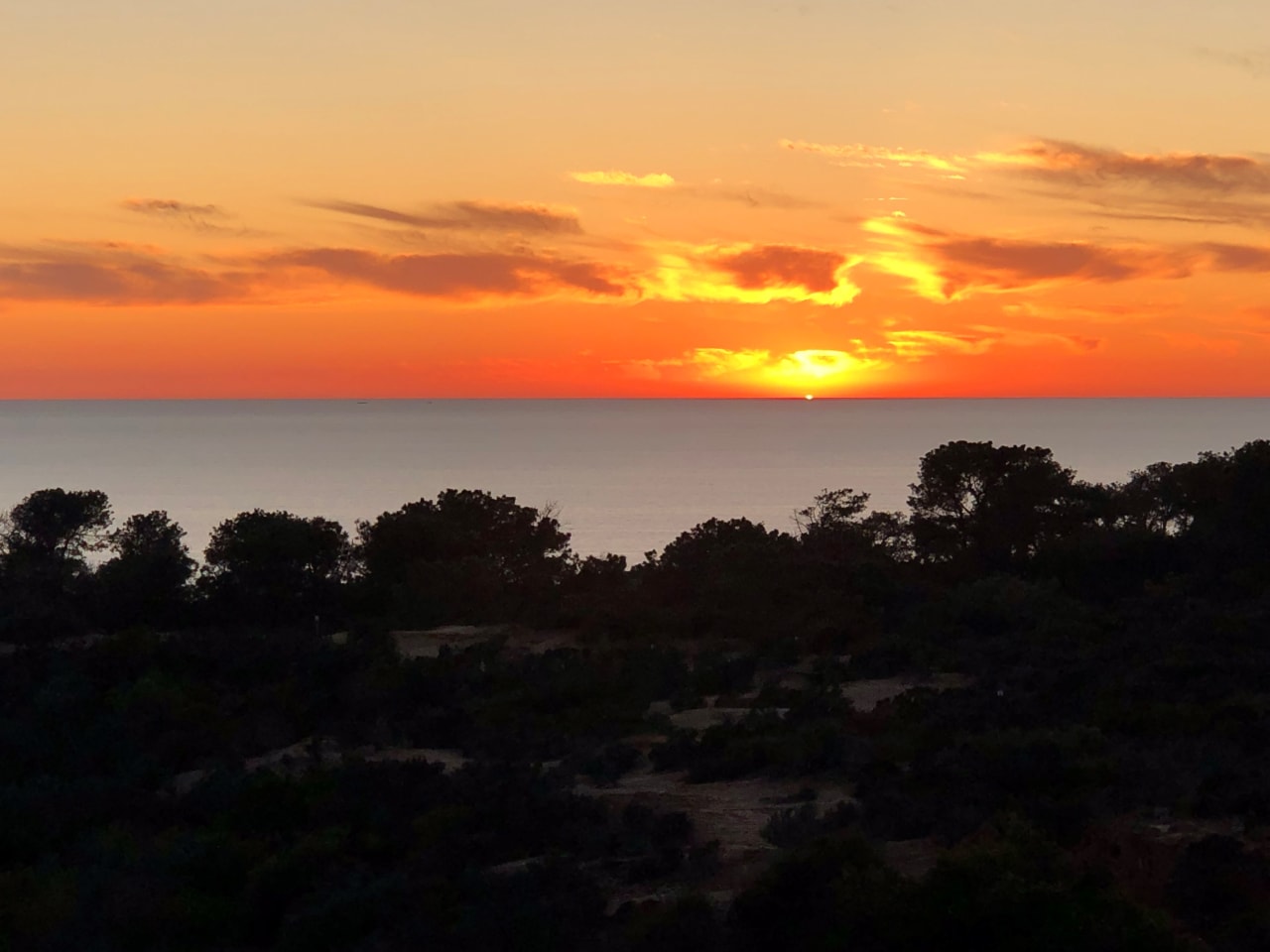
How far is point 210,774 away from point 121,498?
12595 centimetres

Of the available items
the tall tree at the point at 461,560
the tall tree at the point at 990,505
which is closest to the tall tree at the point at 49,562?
the tall tree at the point at 461,560

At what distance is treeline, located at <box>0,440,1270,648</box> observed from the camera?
30.4 metres

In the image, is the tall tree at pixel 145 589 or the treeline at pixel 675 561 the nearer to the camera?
the treeline at pixel 675 561

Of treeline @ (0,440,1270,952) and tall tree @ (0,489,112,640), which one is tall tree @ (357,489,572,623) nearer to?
treeline @ (0,440,1270,952)

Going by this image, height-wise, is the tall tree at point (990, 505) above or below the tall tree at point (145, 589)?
above

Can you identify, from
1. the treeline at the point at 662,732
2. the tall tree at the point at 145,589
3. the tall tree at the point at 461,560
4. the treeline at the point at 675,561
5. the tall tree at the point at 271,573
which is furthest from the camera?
the tall tree at the point at 461,560

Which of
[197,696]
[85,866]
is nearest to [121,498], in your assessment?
[197,696]

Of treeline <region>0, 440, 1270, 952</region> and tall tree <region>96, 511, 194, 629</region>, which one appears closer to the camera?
treeline <region>0, 440, 1270, 952</region>

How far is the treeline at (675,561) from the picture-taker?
99.8 feet

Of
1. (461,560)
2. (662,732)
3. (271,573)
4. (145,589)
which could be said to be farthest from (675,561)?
(662,732)

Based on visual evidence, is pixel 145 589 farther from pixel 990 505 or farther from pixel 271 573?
pixel 990 505

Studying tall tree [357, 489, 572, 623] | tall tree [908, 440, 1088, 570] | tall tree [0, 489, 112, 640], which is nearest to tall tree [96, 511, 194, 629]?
tall tree [0, 489, 112, 640]

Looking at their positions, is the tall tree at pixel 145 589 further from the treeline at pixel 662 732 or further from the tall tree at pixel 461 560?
the tall tree at pixel 461 560

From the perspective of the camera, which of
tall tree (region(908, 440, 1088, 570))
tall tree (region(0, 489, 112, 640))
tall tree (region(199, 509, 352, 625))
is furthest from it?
tall tree (region(908, 440, 1088, 570))
